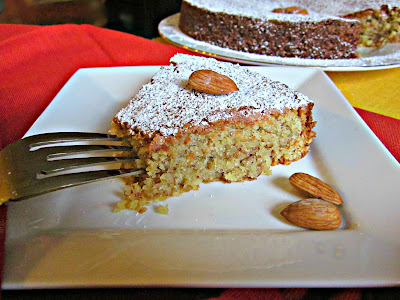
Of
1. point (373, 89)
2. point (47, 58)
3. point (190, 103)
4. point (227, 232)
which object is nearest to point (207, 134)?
point (190, 103)

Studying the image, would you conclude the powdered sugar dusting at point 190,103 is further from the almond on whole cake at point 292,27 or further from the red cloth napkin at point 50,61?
the almond on whole cake at point 292,27

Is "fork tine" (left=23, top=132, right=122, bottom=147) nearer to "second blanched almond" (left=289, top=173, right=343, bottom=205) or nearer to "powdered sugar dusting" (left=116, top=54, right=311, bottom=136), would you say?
"powdered sugar dusting" (left=116, top=54, right=311, bottom=136)

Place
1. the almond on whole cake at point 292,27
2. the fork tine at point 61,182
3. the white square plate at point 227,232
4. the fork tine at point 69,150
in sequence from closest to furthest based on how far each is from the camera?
the white square plate at point 227,232 < the fork tine at point 61,182 < the fork tine at point 69,150 < the almond on whole cake at point 292,27

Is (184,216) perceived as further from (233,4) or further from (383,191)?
(233,4)

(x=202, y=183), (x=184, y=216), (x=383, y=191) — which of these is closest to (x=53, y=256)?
(x=184, y=216)

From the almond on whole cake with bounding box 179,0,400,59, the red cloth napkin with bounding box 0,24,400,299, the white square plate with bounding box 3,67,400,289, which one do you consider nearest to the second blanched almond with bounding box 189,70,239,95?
the white square plate with bounding box 3,67,400,289

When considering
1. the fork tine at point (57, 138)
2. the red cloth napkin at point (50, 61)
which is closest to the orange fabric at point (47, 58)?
the red cloth napkin at point (50, 61)
